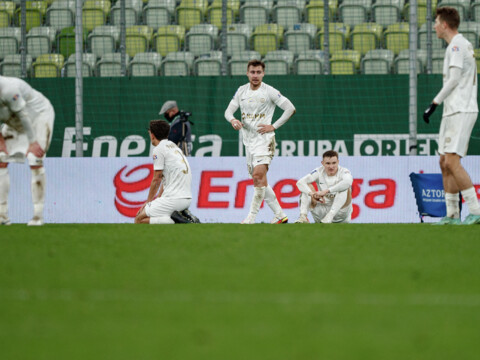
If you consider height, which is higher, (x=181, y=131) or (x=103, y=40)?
(x=103, y=40)

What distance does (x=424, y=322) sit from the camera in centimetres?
321

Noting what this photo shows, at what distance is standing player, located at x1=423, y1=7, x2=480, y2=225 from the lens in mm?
8094

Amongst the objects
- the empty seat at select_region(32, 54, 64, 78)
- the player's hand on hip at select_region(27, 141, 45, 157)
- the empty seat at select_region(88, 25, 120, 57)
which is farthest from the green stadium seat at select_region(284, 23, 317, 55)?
the player's hand on hip at select_region(27, 141, 45, 157)

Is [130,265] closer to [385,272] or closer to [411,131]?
[385,272]

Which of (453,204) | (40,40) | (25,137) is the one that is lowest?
(453,204)

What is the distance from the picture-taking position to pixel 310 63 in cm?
1435

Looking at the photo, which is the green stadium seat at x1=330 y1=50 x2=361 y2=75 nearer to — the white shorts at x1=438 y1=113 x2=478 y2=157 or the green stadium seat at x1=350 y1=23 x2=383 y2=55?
the green stadium seat at x1=350 y1=23 x2=383 y2=55

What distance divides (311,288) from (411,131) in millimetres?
7819

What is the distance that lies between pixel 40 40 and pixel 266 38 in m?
4.00

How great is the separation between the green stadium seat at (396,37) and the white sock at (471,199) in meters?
6.84

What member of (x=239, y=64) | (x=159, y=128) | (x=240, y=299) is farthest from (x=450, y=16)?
(x=239, y=64)

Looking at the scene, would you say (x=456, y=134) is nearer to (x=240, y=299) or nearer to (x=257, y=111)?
(x=257, y=111)

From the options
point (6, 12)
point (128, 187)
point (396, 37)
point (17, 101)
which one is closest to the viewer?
point (17, 101)

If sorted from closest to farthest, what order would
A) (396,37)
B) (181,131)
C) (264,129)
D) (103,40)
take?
(264,129) < (181,131) < (396,37) < (103,40)
